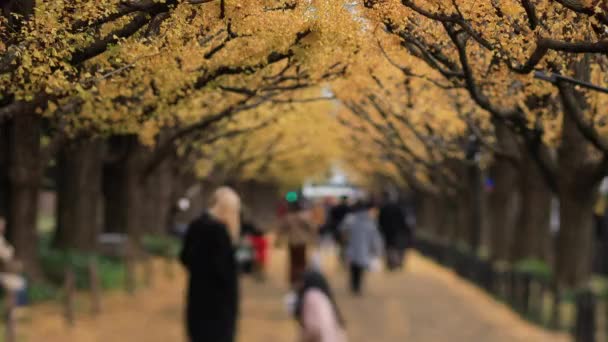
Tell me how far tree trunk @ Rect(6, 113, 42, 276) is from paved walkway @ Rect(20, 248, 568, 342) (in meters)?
1.41

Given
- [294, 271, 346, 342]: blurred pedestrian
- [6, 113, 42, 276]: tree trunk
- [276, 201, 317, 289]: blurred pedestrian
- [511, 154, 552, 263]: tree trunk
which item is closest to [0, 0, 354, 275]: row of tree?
[6, 113, 42, 276]: tree trunk

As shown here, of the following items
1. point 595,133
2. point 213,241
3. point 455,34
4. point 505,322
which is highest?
point 455,34

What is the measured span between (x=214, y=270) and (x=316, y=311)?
199 centimetres

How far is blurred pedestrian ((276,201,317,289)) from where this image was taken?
19.4 m

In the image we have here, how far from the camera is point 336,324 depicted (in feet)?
29.0

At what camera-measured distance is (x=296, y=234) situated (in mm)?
19547

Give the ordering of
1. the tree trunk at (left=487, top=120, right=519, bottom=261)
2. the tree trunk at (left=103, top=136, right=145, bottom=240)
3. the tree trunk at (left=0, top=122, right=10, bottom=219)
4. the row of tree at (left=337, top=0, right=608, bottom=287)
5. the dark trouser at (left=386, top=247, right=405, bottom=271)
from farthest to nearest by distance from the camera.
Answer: the dark trouser at (left=386, top=247, right=405, bottom=271), the tree trunk at (left=487, top=120, right=519, bottom=261), the tree trunk at (left=103, top=136, right=145, bottom=240), the tree trunk at (left=0, top=122, right=10, bottom=219), the row of tree at (left=337, top=0, right=608, bottom=287)

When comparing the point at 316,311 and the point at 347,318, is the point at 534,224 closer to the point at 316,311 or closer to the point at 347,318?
the point at 347,318

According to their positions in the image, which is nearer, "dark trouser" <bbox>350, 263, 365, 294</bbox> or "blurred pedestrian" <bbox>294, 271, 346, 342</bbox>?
"blurred pedestrian" <bbox>294, 271, 346, 342</bbox>

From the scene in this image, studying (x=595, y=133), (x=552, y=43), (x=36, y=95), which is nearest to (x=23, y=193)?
(x=36, y=95)

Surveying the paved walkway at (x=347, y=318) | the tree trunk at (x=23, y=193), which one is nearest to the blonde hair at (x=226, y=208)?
Answer: the paved walkway at (x=347, y=318)

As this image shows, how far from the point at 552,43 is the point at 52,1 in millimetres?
4384

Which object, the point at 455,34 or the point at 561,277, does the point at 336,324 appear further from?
the point at 561,277

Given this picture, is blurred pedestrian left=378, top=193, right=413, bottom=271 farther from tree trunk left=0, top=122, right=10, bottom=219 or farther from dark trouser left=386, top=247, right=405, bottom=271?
tree trunk left=0, top=122, right=10, bottom=219
